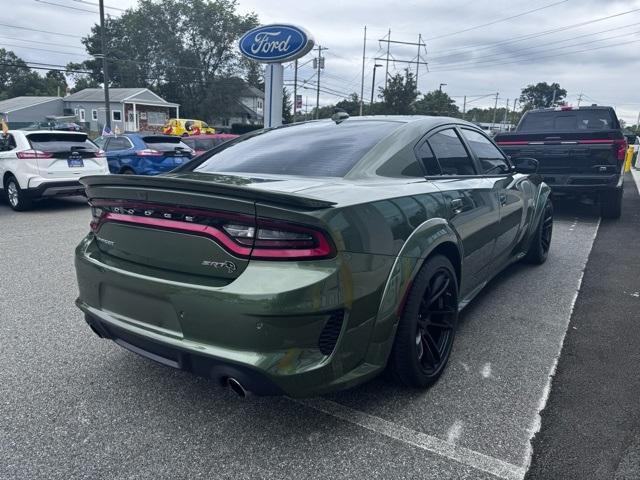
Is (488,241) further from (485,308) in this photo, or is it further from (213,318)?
(213,318)

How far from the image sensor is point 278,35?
10859mm

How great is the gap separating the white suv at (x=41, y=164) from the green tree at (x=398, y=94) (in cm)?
3338

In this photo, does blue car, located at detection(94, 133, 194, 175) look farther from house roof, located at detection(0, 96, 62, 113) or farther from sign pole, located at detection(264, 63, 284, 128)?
house roof, located at detection(0, 96, 62, 113)

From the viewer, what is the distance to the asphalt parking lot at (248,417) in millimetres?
2195

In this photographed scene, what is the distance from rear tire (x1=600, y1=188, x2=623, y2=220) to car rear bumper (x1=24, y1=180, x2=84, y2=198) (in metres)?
9.02

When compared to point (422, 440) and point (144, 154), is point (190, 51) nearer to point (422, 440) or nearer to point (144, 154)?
point (144, 154)

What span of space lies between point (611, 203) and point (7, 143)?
1071 cm

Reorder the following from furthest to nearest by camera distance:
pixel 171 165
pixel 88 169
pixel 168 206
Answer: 1. pixel 171 165
2. pixel 88 169
3. pixel 168 206

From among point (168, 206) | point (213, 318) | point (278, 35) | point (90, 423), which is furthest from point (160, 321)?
point (278, 35)

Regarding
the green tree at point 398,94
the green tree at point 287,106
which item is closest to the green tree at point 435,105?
the green tree at point 398,94

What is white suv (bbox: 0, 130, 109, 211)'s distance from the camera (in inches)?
351

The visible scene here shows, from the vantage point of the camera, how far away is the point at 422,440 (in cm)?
238

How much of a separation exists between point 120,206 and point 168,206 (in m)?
0.38

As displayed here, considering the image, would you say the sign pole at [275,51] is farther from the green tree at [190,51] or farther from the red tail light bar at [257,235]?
the green tree at [190,51]
